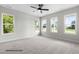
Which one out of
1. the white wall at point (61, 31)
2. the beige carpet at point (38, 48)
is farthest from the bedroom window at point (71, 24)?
the beige carpet at point (38, 48)

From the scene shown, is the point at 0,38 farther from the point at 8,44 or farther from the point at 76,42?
the point at 76,42

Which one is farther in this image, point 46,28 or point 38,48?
point 46,28

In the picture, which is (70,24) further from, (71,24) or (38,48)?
(38,48)

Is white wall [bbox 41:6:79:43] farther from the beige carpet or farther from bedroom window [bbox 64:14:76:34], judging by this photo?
the beige carpet

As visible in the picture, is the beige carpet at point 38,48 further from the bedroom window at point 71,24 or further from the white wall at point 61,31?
the bedroom window at point 71,24

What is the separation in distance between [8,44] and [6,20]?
918 millimetres

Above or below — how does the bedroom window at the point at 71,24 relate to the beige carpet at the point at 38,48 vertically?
above

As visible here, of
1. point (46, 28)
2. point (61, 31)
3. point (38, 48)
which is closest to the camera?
point (38, 48)

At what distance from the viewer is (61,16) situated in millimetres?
4816

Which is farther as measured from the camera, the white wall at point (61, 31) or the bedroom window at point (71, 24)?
the white wall at point (61, 31)

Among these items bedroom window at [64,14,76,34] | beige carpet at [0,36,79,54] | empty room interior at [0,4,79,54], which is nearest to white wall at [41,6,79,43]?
empty room interior at [0,4,79,54]

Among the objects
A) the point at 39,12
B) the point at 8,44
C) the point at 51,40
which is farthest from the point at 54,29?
the point at 8,44

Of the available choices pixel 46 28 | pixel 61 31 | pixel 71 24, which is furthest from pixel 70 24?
pixel 46 28
